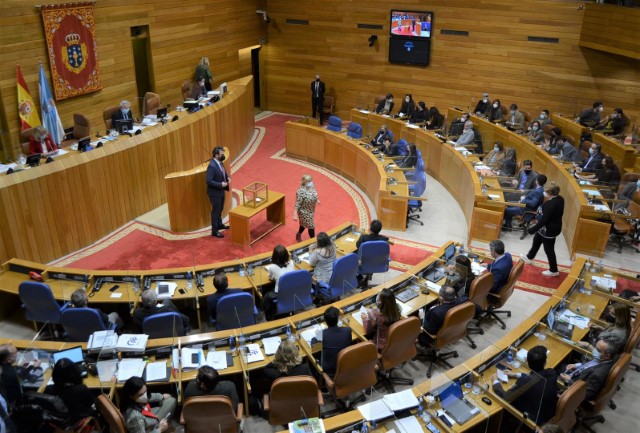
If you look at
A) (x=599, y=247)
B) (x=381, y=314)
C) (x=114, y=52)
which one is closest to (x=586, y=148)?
(x=599, y=247)

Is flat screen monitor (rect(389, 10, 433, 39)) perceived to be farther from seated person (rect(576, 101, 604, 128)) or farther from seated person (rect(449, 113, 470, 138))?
seated person (rect(576, 101, 604, 128))

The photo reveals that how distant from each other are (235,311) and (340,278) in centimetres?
167

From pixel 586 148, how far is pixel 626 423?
761 centimetres

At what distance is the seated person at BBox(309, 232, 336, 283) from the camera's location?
293 inches

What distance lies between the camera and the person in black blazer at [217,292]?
6.49 m


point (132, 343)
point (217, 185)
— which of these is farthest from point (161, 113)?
point (132, 343)

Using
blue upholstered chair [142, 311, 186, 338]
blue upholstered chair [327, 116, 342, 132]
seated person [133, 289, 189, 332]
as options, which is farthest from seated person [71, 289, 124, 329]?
blue upholstered chair [327, 116, 342, 132]

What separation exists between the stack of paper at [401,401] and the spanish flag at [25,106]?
9801 millimetres

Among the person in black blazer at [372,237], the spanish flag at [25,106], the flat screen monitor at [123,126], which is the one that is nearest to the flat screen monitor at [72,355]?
the person in black blazer at [372,237]

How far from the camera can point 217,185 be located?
31.9 feet

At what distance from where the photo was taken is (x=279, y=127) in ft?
57.8

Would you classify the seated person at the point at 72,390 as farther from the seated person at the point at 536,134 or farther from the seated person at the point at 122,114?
the seated person at the point at 536,134

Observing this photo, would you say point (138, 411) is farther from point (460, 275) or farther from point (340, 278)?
point (460, 275)

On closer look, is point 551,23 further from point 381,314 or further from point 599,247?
point 381,314
